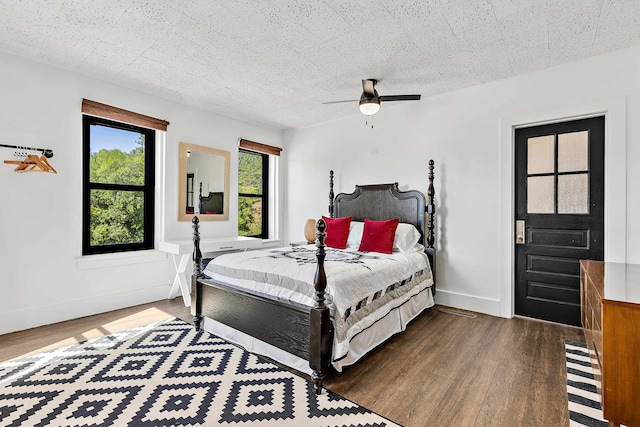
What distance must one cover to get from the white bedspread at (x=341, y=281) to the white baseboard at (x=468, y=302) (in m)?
0.78

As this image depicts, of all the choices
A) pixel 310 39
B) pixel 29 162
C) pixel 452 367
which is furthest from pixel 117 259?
pixel 452 367

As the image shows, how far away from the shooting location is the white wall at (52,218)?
297 centimetres

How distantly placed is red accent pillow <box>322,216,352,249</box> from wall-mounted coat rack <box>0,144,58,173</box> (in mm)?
2970

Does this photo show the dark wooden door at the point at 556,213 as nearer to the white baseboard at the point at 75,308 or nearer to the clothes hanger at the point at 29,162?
the white baseboard at the point at 75,308

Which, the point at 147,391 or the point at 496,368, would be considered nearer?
the point at 147,391

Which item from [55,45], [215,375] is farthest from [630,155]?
[55,45]

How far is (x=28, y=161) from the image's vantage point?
2.91 meters

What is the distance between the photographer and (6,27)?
2514mm

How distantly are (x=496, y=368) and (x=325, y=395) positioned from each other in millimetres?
1330

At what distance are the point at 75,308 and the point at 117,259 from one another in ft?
2.05

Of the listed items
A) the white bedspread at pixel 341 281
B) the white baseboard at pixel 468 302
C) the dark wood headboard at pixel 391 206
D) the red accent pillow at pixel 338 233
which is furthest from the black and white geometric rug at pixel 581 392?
the red accent pillow at pixel 338 233

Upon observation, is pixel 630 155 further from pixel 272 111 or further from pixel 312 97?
pixel 272 111

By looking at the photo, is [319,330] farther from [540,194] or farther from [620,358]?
[540,194]

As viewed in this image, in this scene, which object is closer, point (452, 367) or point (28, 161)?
point (452, 367)
